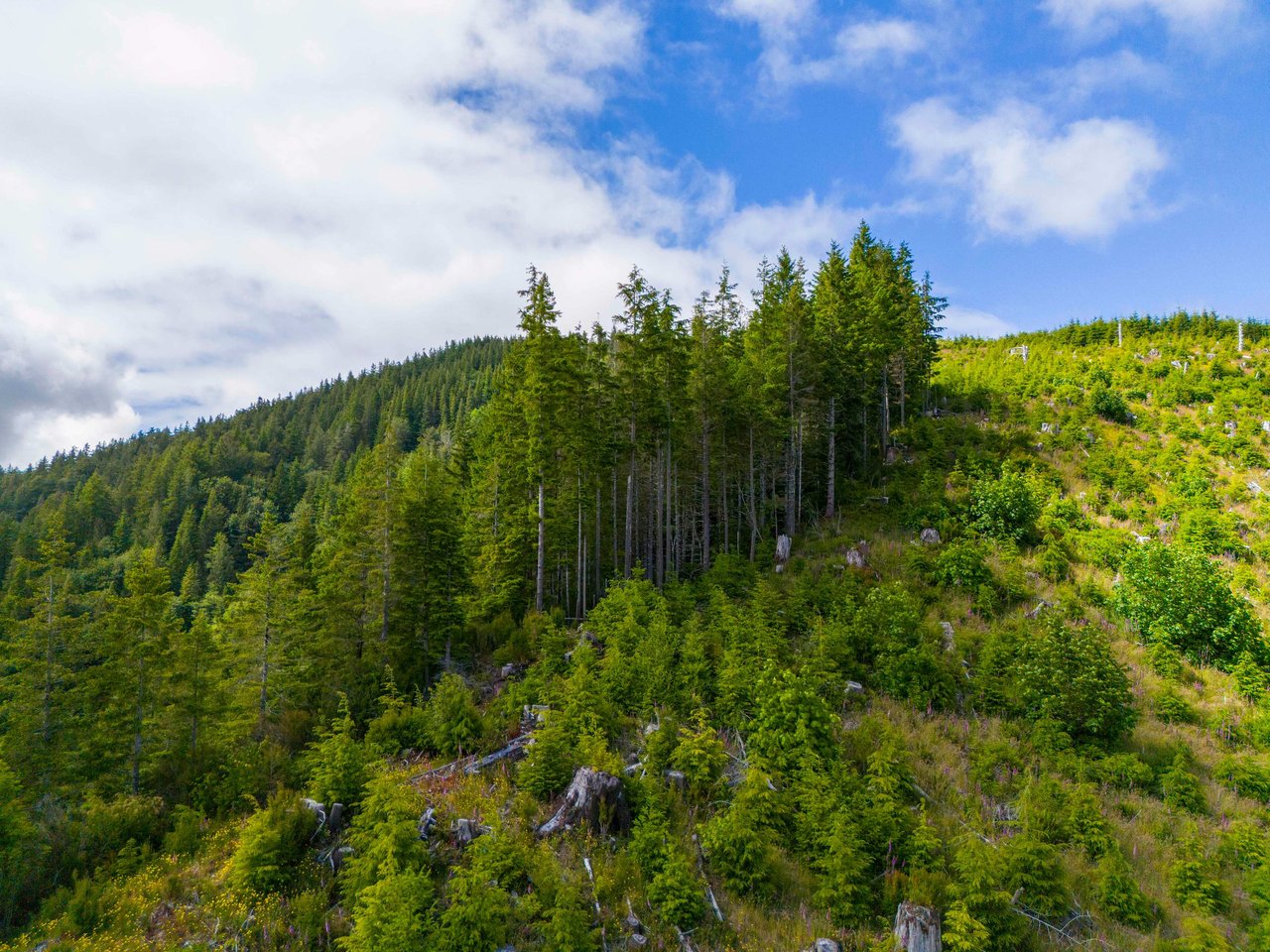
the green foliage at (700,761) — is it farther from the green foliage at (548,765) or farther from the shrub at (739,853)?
the green foliage at (548,765)

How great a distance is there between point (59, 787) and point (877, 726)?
26.3m

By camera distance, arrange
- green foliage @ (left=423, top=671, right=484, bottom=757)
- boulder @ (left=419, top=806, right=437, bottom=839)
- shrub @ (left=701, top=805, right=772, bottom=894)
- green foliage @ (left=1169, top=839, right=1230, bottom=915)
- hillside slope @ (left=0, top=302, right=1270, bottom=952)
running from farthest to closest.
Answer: green foliage @ (left=423, top=671, right=484, bottom=757), boulder @ (left=419, top=806, right=437, bottom=839), shrub @ (left=701, top=805, right=772, bottom=894), green foliage @ (left=1169, top=839, right=1230, bottom=915), hillside slope @ (left=0, top=302, right=1270, bottom=952)

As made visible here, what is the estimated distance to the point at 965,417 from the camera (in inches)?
1597

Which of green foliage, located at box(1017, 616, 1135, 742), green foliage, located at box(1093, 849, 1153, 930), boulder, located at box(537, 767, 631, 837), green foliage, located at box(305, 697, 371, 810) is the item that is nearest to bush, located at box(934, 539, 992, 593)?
green foliage, located at box(1017, 616, 1135, 742)

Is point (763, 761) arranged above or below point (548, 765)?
above

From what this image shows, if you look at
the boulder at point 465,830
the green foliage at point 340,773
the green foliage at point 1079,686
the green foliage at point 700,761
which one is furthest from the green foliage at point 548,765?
the green foliage at point 1079,686

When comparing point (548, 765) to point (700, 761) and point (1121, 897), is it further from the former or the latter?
point (1121, 897)

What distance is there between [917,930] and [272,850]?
43.3ft

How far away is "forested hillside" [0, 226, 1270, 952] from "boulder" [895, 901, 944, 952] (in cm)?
5

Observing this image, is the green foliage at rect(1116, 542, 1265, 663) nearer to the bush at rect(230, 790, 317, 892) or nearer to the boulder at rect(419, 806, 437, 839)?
the boulder at rect(419, 806, 437, 839)

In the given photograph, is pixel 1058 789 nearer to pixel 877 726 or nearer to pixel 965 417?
pixel 877 726

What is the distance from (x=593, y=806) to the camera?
496 inches

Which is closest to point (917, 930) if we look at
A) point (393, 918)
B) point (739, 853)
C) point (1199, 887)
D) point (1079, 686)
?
point (739, 853)

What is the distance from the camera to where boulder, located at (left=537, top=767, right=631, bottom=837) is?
12.4 meters
